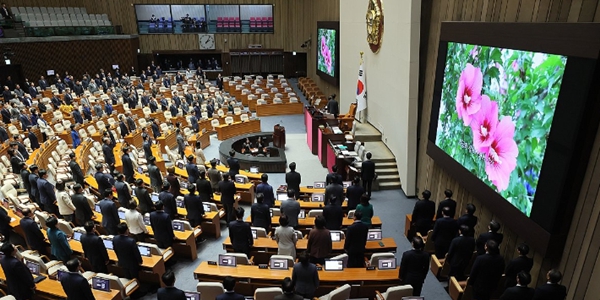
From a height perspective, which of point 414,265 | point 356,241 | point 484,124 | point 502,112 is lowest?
point 356,241

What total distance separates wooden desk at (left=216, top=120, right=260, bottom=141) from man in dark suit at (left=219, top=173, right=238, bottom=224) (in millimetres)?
8199

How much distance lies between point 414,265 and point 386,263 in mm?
653

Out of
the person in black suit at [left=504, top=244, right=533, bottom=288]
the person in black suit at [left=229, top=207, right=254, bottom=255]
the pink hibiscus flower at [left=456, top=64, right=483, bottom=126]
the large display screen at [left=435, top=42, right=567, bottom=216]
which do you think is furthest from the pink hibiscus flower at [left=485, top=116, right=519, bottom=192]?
the person in black suit at [left=229, top=207, right=254, bottom=255]

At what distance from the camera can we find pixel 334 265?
6.25 metres

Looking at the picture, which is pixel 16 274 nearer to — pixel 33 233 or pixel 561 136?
pixel 33 233

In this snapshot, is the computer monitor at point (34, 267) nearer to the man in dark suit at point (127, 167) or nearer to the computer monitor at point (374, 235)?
the man in dark suit at point (127, 167)

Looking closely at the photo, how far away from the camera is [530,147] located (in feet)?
19.3

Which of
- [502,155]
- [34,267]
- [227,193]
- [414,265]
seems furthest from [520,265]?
[34,267]

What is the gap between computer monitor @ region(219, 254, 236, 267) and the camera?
20.9 feet

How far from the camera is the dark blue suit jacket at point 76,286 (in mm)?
5305

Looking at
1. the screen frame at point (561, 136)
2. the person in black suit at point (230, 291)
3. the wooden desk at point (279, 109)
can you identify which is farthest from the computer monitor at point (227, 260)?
the wooden desk at point (279, 109)

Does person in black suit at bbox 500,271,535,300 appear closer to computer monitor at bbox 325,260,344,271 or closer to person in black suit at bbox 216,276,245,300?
computer monitor at bbox 325,260,344,271

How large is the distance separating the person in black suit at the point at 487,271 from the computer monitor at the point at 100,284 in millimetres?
5358

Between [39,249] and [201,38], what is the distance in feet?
80.4
